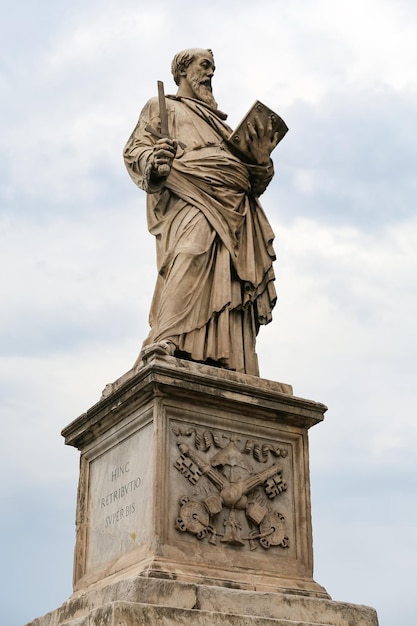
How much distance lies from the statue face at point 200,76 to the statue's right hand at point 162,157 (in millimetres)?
1246

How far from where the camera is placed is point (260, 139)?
372 inches

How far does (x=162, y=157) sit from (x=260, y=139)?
1101 mm

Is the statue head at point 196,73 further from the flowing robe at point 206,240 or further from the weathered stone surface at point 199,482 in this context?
the weathered stone surface at point 199,482

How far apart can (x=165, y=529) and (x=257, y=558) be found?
2.93 feet

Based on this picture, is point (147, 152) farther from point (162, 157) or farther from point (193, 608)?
point (193, 608)

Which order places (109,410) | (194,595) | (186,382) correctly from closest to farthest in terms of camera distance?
(194,595) < (186,382) < (109,410)

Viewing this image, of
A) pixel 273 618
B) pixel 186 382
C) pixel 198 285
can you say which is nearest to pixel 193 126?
pixel 198 285

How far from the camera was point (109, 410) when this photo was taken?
27.7ft

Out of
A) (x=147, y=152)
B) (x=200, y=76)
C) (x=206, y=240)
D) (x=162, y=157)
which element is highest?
(x=200, y=76)

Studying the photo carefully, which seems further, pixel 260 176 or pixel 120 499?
pixel 260 176

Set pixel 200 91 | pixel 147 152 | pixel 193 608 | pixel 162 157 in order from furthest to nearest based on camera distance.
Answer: pixel 200 91 < pixel 147 152 < pixel 162 157 < pixel 193 608

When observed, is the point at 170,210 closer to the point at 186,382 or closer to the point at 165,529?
the point at 186,382

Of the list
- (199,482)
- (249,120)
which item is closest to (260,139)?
(249,120)

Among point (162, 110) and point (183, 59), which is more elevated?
point (183, 59)
